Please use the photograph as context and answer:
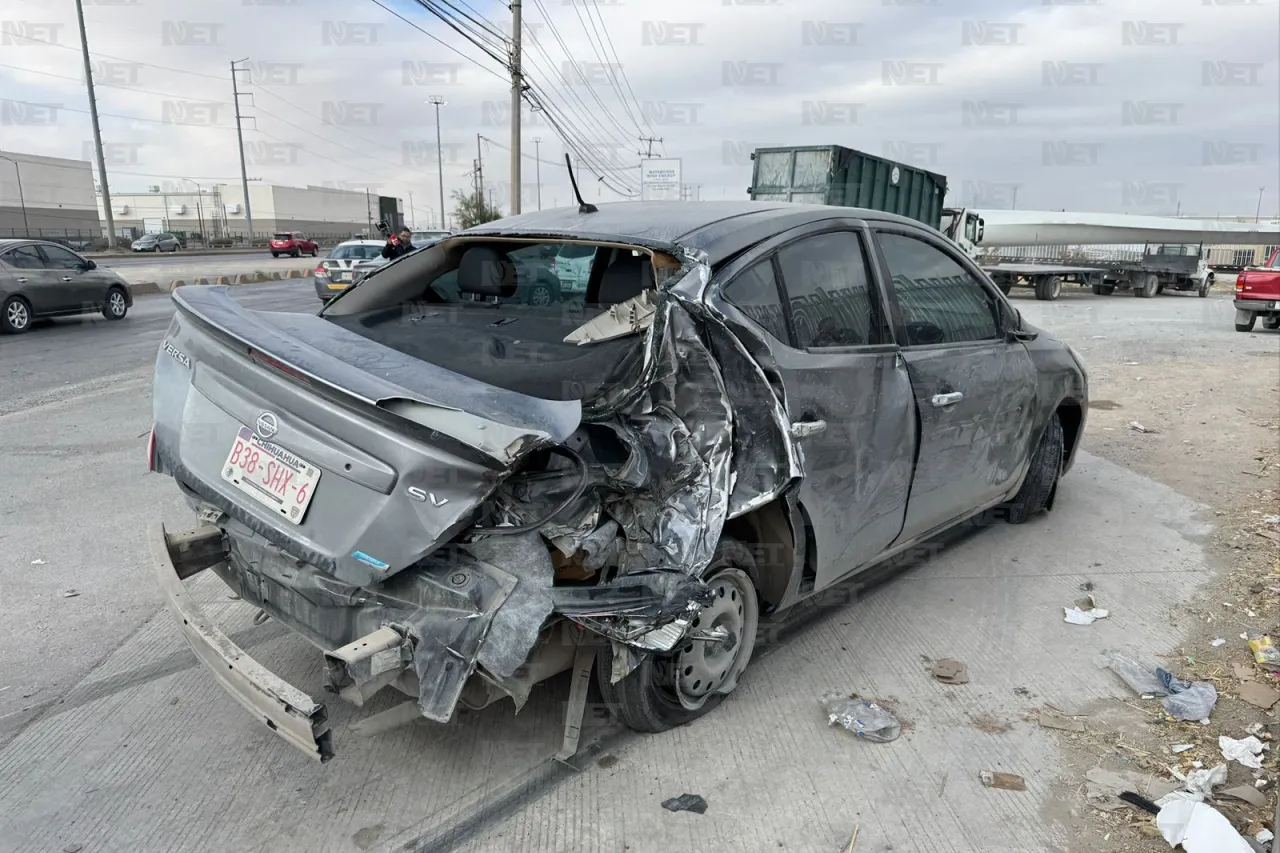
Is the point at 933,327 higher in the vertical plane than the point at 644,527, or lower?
higher

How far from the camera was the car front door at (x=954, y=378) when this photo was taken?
3.62 m

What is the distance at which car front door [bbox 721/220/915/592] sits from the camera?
297 centimetres

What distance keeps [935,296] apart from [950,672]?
168 centimetres

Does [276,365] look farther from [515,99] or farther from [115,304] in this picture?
[515,99]

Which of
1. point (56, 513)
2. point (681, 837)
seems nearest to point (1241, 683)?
point (681, 837)

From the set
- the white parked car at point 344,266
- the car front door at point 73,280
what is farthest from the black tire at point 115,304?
the white parked car at point 344,266

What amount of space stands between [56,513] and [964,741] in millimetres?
4994

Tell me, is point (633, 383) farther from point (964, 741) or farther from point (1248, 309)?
point (1248, 309)

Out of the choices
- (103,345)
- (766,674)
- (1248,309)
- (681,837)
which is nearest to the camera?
(681,837)

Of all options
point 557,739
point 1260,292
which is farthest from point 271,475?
point 1260,292

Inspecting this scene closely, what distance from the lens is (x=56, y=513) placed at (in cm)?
491

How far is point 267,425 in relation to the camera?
8.14 ft

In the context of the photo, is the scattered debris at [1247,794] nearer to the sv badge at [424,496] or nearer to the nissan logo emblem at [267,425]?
the sv badge at [424,496]

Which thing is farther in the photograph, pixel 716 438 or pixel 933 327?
pixel 933 327
